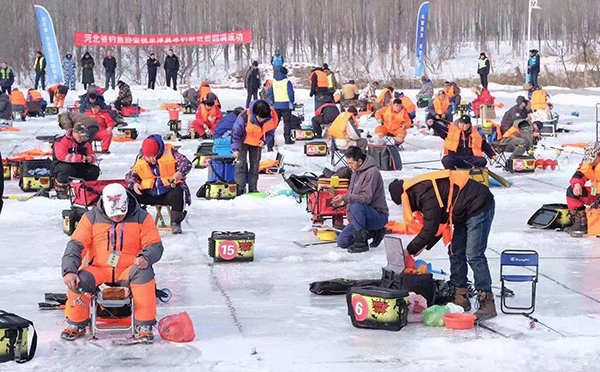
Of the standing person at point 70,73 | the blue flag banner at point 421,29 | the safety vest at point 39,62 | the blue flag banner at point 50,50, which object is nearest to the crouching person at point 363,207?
the safety vest at point 39,62

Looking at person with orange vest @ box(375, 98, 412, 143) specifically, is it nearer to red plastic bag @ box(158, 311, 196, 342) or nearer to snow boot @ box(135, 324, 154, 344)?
red plastic bag @ box(158, 311, 196, 342)

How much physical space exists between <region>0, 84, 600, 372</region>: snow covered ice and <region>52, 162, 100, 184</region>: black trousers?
0.42 metres

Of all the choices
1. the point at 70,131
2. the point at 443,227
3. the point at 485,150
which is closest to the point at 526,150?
the point at 485,150

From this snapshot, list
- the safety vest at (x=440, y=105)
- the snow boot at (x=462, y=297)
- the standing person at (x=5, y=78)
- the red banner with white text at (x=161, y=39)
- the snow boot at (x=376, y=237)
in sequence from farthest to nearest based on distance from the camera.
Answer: the red banner with white text at (x=161, y=39) → the standing person at (x=5, y=78) → the safety vest at (x=440, y=105) → the snow boot at (x=376, y=237) → the snow boot at (x=462, y=297)

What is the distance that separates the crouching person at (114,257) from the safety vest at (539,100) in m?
16.6

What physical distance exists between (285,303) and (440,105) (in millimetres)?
15112

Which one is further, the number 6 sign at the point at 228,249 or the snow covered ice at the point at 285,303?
the number 6 sign at the point at 228,249

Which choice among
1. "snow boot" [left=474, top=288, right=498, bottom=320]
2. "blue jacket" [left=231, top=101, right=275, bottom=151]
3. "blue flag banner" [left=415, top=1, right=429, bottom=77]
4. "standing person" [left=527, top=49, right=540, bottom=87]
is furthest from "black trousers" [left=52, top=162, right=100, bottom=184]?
"blue flag banner" [left=415, top=1, right=429, bottom=77]

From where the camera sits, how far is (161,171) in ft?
37.8

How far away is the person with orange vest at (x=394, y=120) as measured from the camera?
19741 mm

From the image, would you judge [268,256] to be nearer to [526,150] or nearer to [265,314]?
[265,314]

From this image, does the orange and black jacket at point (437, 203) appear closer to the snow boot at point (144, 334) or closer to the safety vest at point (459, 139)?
the snow boot at point (144, 334)

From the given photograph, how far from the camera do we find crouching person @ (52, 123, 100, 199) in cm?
1352

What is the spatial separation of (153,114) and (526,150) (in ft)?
51.6
